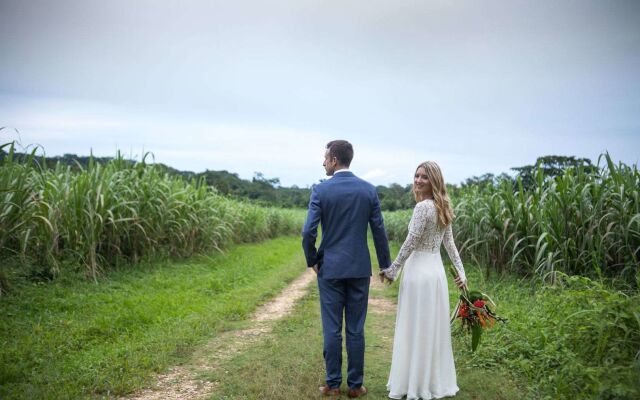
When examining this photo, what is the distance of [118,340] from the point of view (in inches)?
203

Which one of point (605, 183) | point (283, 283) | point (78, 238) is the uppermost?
point (605, 183)

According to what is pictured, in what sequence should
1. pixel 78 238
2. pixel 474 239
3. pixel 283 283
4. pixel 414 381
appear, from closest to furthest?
pixel 414 381 → pixel 78 238 → pixel 474 239 → pixel 283 283

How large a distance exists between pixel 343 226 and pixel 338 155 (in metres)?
0.66

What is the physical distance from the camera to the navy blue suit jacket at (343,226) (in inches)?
154

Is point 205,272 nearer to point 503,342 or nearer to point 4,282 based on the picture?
point 4,282

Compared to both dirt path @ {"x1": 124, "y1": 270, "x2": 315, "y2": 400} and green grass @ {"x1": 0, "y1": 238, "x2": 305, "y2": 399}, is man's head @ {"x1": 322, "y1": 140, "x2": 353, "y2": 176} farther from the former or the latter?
green grass @ {"x1": 0, "y1": 238, "x2": 305, "y2": 399}

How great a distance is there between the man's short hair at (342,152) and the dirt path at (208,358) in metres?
2.41

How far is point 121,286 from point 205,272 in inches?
101

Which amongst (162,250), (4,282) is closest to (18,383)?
(4,282)

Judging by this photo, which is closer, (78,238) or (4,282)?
(4,282)

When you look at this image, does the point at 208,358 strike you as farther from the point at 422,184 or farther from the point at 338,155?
the point at 422,184

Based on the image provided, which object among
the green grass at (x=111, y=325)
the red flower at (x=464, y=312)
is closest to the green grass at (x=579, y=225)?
the red flower at (x=464, y=312)

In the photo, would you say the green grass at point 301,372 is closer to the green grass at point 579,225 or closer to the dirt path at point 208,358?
the dirt path at point 208,358

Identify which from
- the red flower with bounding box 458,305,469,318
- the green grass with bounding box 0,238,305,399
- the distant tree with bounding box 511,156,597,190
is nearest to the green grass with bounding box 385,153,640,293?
the distant tree with bounding box 511,156,597,190
